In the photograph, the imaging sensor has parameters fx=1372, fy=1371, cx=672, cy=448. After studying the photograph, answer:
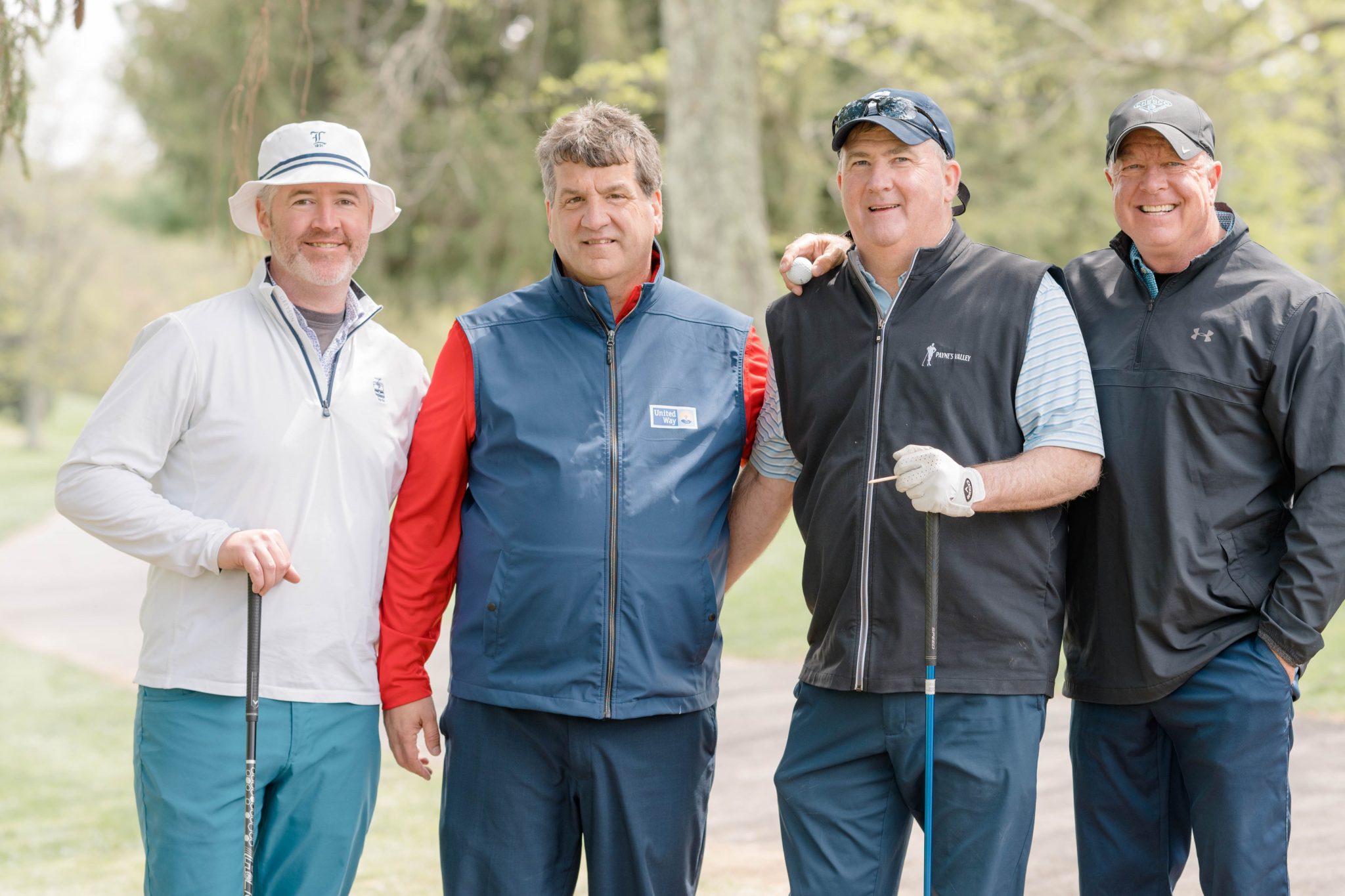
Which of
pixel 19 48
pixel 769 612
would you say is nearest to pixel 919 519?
pixel 19 48

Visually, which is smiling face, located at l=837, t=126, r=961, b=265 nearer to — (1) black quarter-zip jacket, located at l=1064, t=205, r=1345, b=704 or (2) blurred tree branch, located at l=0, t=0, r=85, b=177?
(1) black quarter-zip jacket, located at l=1064, t=205, r=1345, b=704

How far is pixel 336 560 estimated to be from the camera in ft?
10.9

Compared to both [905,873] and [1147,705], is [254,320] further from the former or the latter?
[905,873]

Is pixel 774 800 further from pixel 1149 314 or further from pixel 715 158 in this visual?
pixel 715 158

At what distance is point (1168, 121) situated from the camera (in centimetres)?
337

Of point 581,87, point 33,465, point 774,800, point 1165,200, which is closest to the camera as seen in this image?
point 1165,200

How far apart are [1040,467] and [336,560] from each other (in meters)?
1.67

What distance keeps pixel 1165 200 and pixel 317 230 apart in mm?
2112

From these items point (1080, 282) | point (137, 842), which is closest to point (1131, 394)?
point (1080, 282)

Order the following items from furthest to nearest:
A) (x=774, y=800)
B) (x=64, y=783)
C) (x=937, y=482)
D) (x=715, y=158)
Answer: (x=715, y=158) → (x=64, y=783) → (x=774, y=800) → (x=937, y=482)

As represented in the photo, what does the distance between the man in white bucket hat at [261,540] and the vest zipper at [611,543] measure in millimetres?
572

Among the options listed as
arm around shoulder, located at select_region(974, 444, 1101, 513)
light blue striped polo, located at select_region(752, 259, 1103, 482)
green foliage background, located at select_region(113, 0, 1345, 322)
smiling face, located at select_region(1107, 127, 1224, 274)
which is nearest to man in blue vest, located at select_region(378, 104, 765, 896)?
light blue striped polo, located at select_region(752, 259, 1103, 482)

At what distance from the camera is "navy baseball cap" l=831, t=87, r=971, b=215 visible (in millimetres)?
3209

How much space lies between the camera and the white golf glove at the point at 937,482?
2.92 metres
